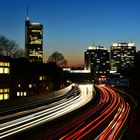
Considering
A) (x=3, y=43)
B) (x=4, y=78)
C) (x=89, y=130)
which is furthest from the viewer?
(x=3, y=43)

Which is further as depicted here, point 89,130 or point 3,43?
point 3,43

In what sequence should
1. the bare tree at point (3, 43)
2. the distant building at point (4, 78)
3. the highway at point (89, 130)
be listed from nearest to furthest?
the highway at point (89, 130) → the distant building at point (4, 78) → the bare tree at point (3, 43)

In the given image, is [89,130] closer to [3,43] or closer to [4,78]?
[4,78]

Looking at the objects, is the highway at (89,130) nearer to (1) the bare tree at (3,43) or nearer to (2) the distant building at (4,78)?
(2) the distant building at (4,78)

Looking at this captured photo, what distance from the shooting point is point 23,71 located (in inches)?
4257

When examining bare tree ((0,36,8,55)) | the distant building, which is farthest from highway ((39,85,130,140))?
bare tree ((0,36,8,55))

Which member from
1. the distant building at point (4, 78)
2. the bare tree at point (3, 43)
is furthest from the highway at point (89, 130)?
the bare tree at point (3, 43)

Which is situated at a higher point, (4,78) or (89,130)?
(4,78)

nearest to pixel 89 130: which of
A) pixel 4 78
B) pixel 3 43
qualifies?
pixel 4 78

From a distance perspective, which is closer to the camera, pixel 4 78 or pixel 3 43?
pixel 4 78

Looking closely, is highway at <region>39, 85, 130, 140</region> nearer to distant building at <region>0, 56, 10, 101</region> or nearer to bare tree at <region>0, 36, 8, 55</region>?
distant building at <region>0, 56, 10, 101</region>

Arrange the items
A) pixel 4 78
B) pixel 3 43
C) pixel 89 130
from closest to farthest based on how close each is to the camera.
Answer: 1. pixel 89 130
2. pixel 4 78
3. pixel 3 43

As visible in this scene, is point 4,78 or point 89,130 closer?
point 89,130

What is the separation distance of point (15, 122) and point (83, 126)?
7.26m
